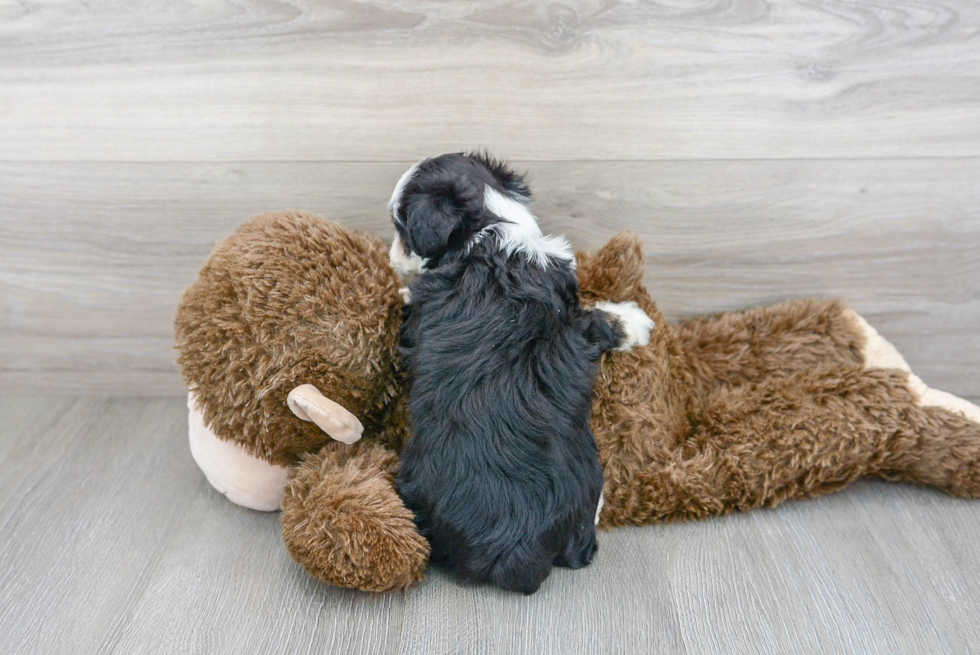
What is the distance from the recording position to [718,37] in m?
1.32

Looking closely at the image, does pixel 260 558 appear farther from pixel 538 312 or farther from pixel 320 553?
pixel 538 312

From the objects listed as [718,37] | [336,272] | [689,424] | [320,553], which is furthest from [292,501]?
[718,37]

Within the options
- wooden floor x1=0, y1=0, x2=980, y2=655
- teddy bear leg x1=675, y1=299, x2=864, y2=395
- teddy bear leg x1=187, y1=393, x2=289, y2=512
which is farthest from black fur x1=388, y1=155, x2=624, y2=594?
teddy bear leg x1=675, y1=299, x2=864, y2=395

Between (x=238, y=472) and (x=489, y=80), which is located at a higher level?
(x=489, y=80)

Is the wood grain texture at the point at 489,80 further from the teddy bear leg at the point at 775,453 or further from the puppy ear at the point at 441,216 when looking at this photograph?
the teddy bear leg at the point at 775,453

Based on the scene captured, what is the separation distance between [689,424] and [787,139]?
60cm

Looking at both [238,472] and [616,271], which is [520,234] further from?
[238,472]

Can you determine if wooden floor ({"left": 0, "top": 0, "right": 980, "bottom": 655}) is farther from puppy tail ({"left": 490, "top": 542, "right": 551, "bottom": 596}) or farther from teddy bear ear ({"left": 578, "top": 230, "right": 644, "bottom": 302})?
teddy bear ear ({"left": 578, "top": 230, "right": 644, "bottom": 302})

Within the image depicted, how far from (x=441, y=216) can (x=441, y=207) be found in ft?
0.06

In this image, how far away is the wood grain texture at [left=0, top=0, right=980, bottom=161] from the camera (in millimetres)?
1310

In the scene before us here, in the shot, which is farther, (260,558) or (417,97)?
(417,97)

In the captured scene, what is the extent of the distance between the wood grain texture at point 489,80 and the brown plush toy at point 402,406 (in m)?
0.29

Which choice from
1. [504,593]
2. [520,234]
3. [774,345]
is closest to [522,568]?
[504,593]

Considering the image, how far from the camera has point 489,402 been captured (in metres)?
1.05
